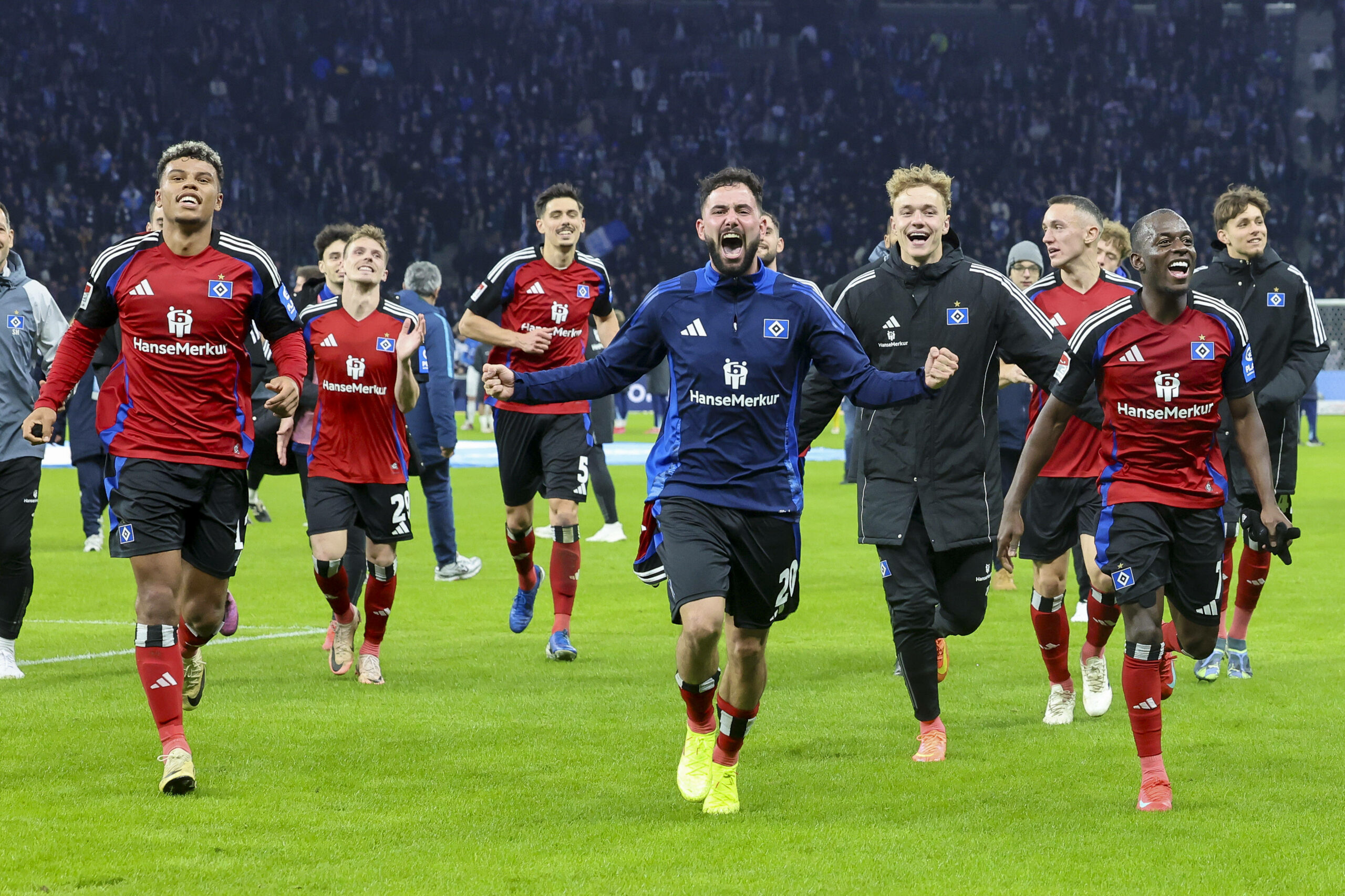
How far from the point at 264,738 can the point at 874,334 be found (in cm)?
311

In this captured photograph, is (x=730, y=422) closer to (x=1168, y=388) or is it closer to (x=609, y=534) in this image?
(x=1168, y=388)

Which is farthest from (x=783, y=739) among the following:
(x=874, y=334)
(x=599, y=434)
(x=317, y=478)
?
(x=599, y=434)

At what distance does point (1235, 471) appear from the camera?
8086 millimetres

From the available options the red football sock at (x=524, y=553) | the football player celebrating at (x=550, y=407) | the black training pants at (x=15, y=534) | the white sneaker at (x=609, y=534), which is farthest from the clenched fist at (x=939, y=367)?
the white sneaker at (x=609, y=534)

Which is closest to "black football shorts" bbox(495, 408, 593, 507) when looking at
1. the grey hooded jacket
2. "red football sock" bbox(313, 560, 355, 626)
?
"red football sock" bbox(313, 560, 355, 626)

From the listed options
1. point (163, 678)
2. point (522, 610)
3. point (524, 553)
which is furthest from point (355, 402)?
point (163, 678)

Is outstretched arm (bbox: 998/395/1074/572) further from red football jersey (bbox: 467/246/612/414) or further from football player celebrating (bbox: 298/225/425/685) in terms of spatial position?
red football jersey (bbox: 467/246/612/414)

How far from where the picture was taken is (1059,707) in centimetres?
711

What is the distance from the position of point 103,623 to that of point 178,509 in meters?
4.71

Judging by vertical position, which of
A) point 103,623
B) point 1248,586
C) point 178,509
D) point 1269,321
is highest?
point 1269,321

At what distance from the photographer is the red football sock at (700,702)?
18.2ft

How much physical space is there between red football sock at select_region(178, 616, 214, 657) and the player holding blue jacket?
2.24 meters

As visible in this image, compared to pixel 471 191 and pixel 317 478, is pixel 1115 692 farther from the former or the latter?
pixel 471 191

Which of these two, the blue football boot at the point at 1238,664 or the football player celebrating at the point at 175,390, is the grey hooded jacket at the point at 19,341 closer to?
the football player celebrating at the point at 175,390
